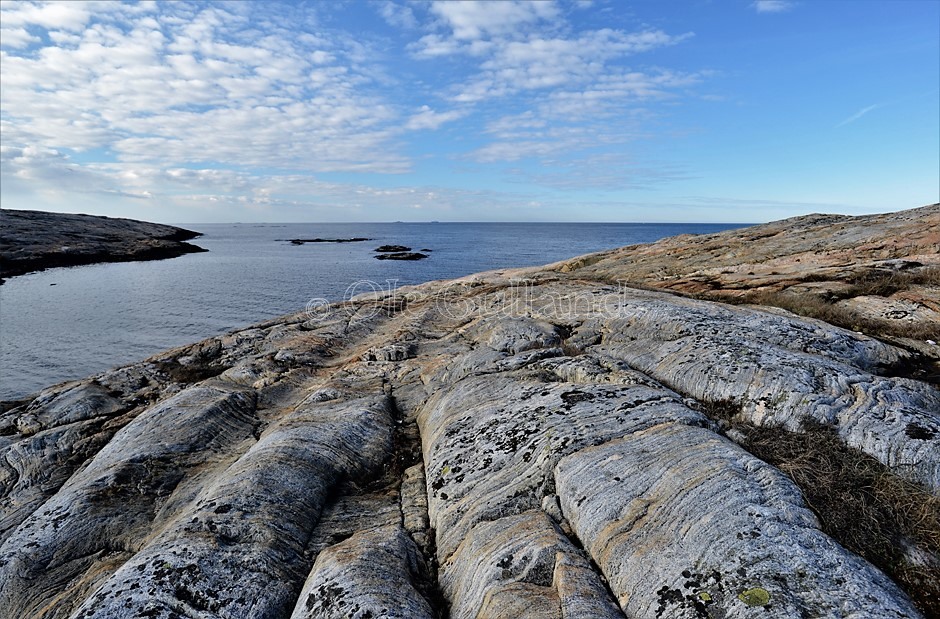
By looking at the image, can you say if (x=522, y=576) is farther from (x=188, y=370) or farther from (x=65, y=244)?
(x=65, y=244)

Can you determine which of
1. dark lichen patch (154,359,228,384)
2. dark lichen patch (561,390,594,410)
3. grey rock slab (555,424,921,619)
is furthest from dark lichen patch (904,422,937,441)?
dark lichen patch (154,359,228,384)

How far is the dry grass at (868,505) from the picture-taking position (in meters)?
6.73

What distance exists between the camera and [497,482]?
1023 centimetres

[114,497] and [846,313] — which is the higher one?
[846,313]

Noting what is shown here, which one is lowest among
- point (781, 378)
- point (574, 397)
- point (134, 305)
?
point (134, 305)

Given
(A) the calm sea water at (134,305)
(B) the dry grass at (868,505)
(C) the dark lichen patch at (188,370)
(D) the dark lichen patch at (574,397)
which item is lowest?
(A) the calm sea water at (134,305)

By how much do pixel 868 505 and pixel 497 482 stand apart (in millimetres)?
6644

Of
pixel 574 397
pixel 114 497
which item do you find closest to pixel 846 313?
pixel 574 397

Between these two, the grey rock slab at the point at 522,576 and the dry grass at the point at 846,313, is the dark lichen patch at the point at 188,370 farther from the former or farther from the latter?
the dry grass at the point at 846,313

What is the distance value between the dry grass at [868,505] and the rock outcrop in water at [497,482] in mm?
71

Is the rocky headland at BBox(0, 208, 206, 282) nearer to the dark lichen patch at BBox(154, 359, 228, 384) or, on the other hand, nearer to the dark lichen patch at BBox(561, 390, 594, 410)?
the dark lichen patch at BBox(154, 359, 228, 384)

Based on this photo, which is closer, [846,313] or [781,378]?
[781,378]

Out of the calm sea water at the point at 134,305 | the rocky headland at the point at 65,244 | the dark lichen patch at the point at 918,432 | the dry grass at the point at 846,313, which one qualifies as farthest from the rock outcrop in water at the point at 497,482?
the rocky headland at the point at 65,244

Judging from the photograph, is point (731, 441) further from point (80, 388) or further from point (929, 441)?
point (80, 388)
